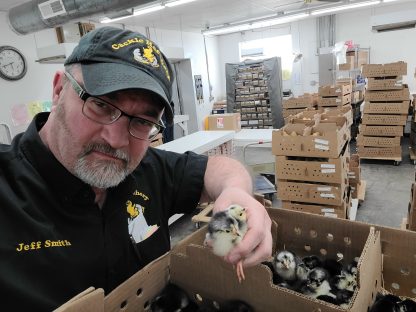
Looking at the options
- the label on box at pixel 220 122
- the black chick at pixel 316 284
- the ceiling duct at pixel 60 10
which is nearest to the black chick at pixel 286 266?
the black chick at pixel 316 284

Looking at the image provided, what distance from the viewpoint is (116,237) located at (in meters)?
0.98

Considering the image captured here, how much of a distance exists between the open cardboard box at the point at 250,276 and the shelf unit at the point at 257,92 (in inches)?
278

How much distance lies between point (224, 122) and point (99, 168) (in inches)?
164

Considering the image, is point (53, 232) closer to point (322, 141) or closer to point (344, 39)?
point (322, 141)

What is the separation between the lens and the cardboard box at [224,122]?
4867mm

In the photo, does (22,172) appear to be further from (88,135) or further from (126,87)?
(126,87)

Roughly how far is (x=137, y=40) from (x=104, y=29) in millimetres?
94

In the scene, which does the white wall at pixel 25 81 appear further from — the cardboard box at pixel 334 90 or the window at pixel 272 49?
the window at pixel 272 49

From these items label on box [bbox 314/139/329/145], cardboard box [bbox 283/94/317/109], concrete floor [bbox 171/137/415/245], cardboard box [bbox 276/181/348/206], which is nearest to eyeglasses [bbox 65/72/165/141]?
concrete floor [bbox 171/137/415/245]

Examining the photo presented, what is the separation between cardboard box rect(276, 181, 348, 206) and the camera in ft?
9.80

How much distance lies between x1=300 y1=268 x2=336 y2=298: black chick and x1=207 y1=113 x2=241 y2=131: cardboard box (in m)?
3.75

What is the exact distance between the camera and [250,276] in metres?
0.89

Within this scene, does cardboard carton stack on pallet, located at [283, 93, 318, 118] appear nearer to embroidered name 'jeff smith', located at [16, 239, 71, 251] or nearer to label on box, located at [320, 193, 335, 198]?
label on box, located at [320, 193, 335, 198]

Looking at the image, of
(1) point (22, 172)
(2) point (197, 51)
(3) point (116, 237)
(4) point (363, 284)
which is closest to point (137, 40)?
(1) point (22, 172)
